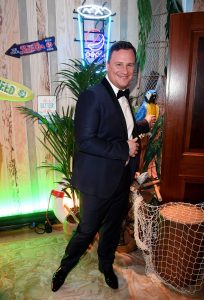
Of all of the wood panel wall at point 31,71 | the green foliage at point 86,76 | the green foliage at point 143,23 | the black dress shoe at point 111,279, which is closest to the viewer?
the black dress shoe at point 111,279

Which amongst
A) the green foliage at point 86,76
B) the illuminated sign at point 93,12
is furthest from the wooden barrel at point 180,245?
the illuminated sign at point 93,12

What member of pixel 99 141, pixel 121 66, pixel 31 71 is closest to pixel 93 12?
pixel 31 71

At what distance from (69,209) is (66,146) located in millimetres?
630

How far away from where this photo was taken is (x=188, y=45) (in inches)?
71.9

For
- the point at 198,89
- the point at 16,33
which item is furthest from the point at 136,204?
the point at 16,33

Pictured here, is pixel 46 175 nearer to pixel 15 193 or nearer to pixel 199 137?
pixel 15 193

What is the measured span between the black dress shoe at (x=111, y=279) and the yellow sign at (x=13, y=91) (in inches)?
70.7

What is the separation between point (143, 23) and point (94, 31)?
0.50 metres

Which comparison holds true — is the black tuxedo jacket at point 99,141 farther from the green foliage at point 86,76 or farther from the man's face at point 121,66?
the green foliage at point 86,76

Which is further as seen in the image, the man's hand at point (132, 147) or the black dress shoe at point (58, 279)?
the black dress shoe at point (58, 279)

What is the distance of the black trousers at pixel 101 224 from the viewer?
177 cm

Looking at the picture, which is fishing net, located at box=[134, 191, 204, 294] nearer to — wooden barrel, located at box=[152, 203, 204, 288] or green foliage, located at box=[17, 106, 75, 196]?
wooden barrel, located at box=[152, 203, 204, 288]

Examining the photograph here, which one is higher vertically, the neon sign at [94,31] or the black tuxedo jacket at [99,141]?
the neon sign at [94,31]

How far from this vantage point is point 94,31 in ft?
8.48
